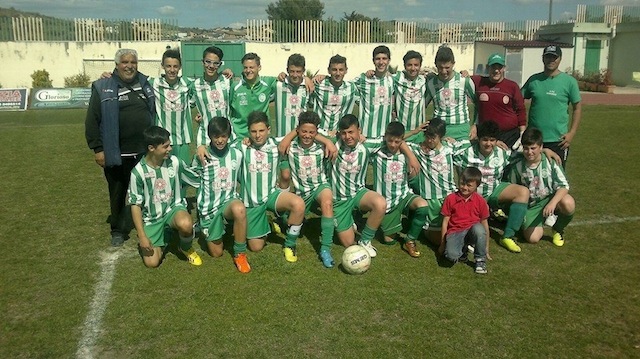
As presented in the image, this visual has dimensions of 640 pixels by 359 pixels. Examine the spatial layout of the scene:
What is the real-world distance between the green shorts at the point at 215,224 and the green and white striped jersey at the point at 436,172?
187 centimetres

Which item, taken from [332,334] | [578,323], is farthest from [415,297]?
[578,323]

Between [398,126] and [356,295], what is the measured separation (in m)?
1.75

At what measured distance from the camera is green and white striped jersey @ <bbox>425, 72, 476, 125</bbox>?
6059 mm

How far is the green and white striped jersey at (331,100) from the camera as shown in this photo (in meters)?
6.01

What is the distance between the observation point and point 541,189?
560cm

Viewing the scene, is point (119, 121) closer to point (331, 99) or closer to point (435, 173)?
point (331, 99)

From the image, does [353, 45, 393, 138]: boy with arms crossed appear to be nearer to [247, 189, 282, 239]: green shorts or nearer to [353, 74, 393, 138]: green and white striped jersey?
[353, 74, 393, 138]: green and white striped jersey

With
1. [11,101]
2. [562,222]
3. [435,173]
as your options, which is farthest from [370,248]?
[11,101]

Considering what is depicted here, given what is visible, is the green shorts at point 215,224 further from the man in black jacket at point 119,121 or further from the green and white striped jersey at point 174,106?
the green and white striped jersey at point 174,106

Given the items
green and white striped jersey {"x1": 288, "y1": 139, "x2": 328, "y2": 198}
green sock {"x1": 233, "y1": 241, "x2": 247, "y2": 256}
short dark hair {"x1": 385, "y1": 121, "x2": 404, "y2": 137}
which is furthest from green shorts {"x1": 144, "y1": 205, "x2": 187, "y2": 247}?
short dark hair {"x1": 385, "y1": 121, "x2": 404, "y2": 137}

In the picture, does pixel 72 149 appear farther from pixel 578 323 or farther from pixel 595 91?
pixel 595 91

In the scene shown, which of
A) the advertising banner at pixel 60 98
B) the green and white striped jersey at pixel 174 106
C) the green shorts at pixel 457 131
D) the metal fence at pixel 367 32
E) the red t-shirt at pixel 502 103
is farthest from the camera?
the metal fence at pixel 367 32

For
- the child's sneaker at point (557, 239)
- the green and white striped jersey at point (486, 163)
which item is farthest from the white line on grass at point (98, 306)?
the child's sneaker at point (557, 239)

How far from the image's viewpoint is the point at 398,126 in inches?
209
